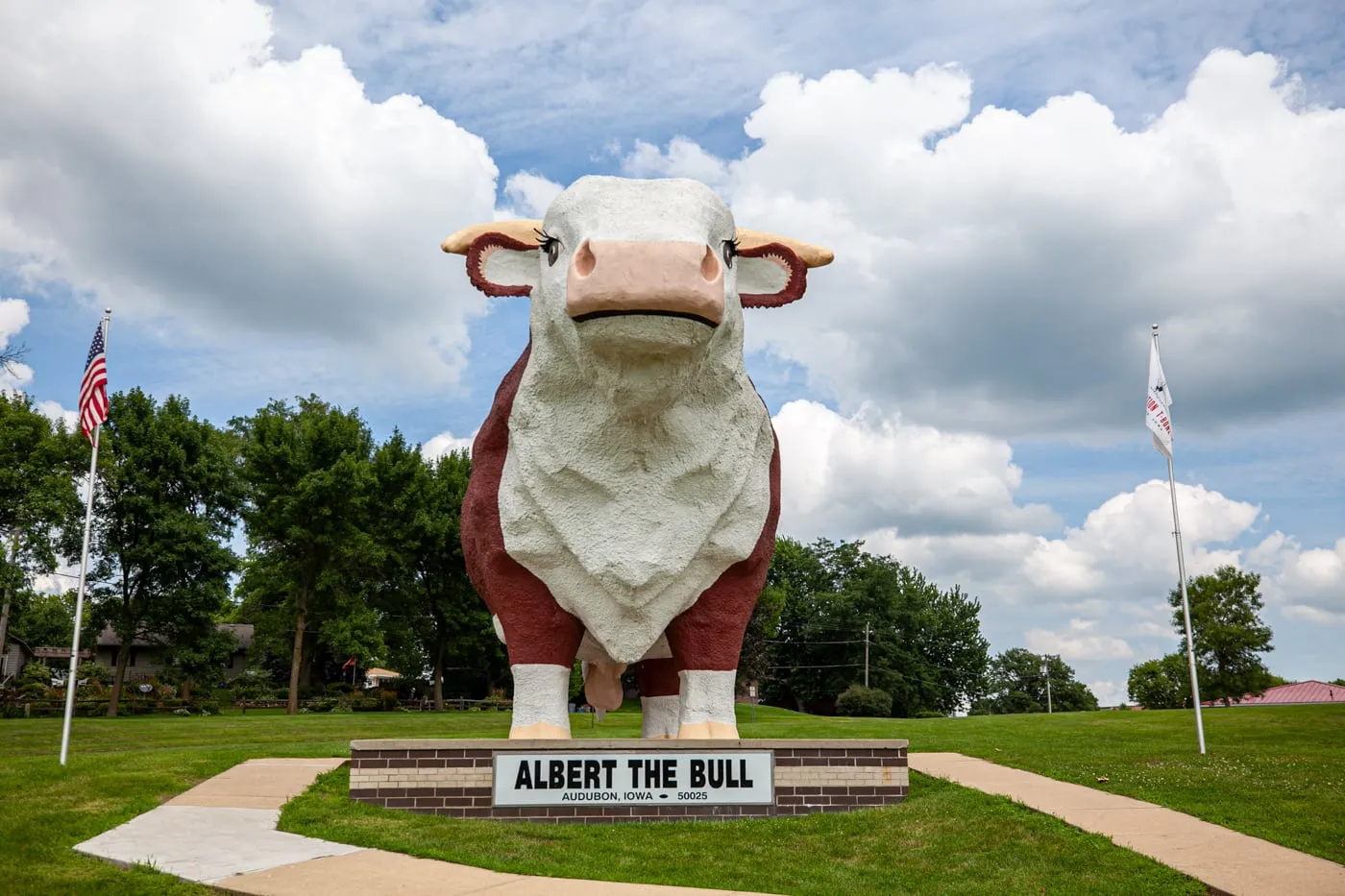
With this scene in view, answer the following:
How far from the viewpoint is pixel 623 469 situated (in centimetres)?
604

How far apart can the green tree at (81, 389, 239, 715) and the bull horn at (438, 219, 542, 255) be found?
2071 centimetres

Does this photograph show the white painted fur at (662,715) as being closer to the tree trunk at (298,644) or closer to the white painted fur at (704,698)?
the white painted fur at (704,698)

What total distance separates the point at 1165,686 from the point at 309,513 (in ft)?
115

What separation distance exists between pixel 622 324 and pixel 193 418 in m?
24.0

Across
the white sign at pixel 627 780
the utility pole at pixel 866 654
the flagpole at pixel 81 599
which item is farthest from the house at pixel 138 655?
the white sign at pixel 627 780

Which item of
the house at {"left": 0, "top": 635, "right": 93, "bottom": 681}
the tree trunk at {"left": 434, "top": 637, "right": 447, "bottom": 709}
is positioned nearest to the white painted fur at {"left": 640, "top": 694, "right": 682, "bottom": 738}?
the tree trunk at {"left": 434, "top": 637, "right": 447, "bottom": 709}

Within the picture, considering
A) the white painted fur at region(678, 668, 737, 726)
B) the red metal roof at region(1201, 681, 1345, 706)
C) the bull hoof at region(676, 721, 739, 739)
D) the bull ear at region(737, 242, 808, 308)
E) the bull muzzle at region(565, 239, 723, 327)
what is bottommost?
the red metal roof at region(1201, 681, 1345, 706)

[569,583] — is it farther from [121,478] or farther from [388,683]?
[388,683]

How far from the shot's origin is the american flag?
1015cm

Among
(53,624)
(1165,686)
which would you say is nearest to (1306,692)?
(1165,686)

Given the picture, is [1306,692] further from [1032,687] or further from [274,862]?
[274,862]

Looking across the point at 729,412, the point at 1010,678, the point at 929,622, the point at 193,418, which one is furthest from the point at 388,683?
the point at 729,412

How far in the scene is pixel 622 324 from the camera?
5.16 meters

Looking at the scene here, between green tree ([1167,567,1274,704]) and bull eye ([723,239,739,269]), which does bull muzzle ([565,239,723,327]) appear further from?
green tree ([1167,567,1274,704])
